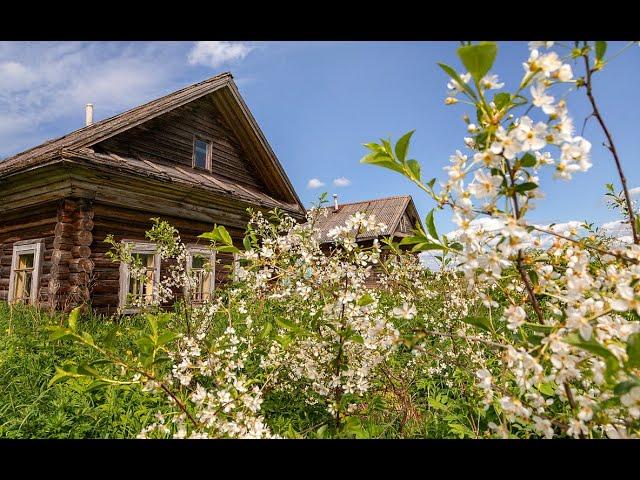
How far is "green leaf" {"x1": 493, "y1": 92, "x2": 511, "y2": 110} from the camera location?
1.03 meters

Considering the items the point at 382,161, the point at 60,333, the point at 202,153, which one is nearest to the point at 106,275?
the point at 202,153

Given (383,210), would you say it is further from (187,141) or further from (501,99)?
(501,99)

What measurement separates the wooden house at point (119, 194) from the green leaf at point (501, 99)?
4.78 meters

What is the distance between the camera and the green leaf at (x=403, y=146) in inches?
46.3

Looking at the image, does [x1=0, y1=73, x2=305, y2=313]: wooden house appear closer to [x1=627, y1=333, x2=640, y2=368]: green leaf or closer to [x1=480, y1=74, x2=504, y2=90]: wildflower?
[x1=480, y1=74, x2=504, y2=90]: wildflower

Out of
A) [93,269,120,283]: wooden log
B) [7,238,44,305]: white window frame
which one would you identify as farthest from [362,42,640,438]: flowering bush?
[7,238,44,305]: white window frame

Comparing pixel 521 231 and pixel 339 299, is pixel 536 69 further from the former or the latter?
pixel 339 299

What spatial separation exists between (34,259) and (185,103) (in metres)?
4.50

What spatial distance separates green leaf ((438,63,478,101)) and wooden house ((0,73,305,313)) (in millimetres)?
4766

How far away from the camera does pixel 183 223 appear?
8734 millimetres
